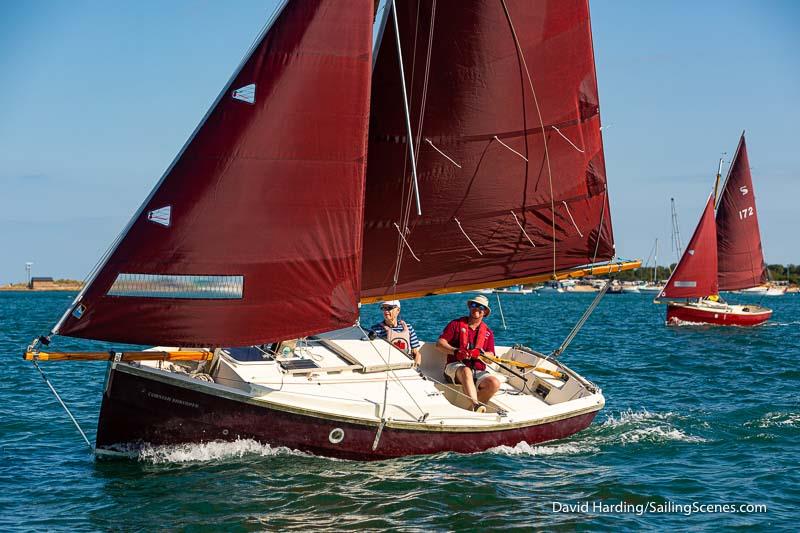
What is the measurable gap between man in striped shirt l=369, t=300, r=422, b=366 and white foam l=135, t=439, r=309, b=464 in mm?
3250

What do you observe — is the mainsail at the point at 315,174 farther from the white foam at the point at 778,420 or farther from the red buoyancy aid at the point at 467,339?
the white foam at the point at 778,420

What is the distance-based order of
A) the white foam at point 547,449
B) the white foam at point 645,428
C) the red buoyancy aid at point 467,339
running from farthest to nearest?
the white foam at point 645,428 < the red buoyancy aid at point 467,339 < the white foam at point 547,449

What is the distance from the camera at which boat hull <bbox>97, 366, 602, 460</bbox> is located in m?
11.9

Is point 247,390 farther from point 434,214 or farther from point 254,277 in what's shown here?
point 434,214

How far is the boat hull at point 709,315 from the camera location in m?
48.5

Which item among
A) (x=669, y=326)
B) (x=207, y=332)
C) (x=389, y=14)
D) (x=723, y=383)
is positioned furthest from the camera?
(x=669, y=326)

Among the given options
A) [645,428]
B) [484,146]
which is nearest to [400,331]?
[484,146]

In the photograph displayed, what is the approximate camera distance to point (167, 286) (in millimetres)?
11242

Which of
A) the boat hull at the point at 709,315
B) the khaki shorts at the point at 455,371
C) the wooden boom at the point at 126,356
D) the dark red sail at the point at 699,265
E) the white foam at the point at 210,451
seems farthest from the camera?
the boat hull at the point at 709,315

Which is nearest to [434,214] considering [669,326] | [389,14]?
[389,14]

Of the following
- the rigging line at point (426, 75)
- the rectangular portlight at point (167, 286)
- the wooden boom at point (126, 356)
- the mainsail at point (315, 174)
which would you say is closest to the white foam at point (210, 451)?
the wooden boom at point (126, 356)

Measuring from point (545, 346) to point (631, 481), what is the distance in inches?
858

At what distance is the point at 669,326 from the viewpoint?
47750 mm

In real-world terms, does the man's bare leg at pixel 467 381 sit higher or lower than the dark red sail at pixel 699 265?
lower
